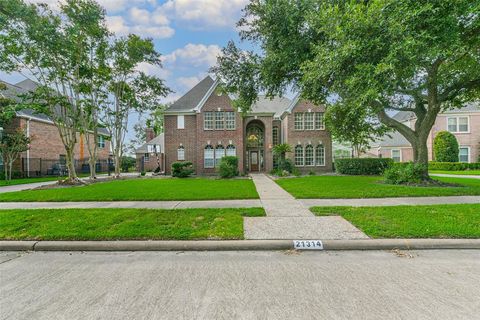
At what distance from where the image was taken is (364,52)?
770cm

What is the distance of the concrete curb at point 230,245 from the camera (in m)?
4.34

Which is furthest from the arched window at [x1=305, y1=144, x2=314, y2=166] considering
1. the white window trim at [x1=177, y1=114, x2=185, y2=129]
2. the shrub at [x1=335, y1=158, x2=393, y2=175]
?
the white window trim at [x1=177, y1=114, x2=185, y2=129]

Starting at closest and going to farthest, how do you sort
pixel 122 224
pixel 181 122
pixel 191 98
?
pixel 122 224, pixel 181 122, pixel 191 98

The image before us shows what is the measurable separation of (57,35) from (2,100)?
9725 millimetres

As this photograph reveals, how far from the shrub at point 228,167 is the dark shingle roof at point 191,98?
6.36 metres

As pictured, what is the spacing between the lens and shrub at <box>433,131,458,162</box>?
24547 mm

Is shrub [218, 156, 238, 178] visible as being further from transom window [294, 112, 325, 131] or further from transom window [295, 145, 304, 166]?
transom window [294, 112, 325, 131]

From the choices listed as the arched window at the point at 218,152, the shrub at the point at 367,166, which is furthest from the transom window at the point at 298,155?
the arched window at the point at 218,152

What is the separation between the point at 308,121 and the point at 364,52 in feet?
49.0

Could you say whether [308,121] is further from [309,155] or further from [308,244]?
[308,244]

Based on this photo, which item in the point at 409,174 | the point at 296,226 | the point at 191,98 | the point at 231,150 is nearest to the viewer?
the point at 296,226

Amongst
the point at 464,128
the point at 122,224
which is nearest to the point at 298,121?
the point at 122,224

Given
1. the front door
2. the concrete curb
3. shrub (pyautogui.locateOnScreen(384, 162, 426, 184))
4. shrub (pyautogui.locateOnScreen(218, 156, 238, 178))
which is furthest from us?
the front door

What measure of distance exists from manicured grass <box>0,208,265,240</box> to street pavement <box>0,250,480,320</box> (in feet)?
1.78
